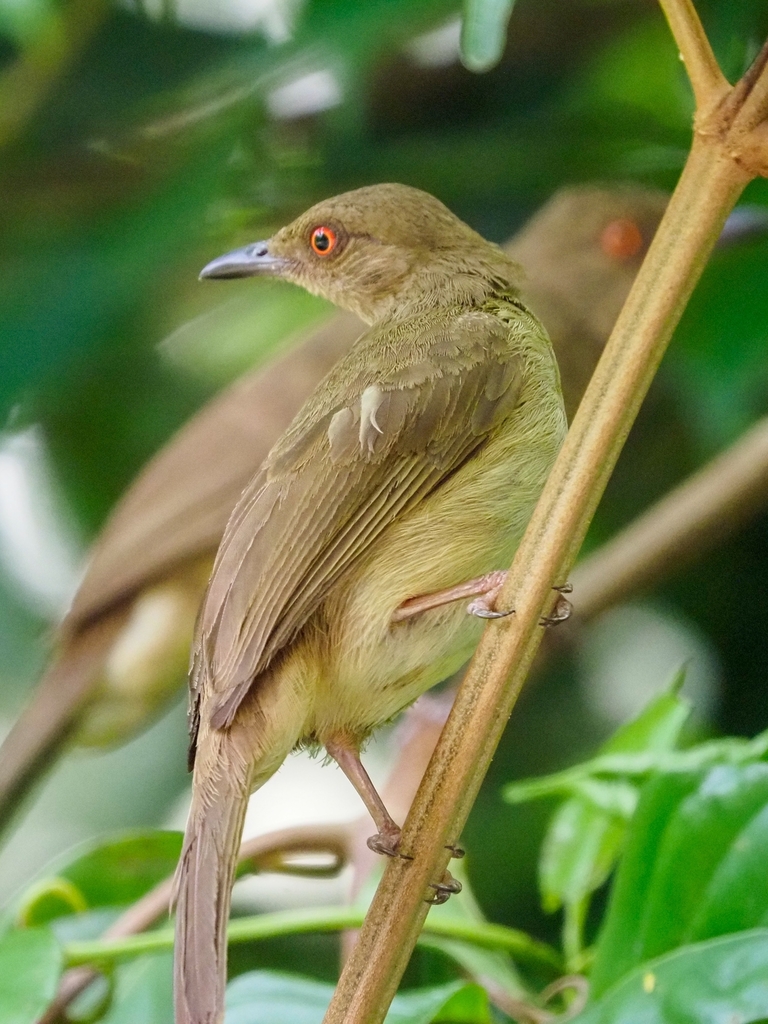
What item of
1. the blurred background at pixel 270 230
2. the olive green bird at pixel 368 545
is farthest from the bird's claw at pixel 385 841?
the blurred background at pixel 270 230

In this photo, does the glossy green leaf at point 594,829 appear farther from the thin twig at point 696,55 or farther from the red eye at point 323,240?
the thin twig at point 696,55

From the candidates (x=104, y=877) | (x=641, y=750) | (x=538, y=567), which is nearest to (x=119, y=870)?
(x=104, y=877)

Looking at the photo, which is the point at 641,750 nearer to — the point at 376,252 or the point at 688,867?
the point at 688,867

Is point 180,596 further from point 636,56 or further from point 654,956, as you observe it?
point 636,56

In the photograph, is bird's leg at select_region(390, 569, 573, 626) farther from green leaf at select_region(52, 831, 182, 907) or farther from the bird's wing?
green leaf at select_region(52, 831, 182, 907)

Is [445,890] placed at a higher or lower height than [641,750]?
lower

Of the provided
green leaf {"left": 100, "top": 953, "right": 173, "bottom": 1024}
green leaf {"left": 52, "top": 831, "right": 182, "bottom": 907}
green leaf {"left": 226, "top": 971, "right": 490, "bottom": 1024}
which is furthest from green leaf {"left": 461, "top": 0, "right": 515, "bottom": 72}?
green leaf {"left": 52, "top": 831, "right": 182, "bottom": 907}
